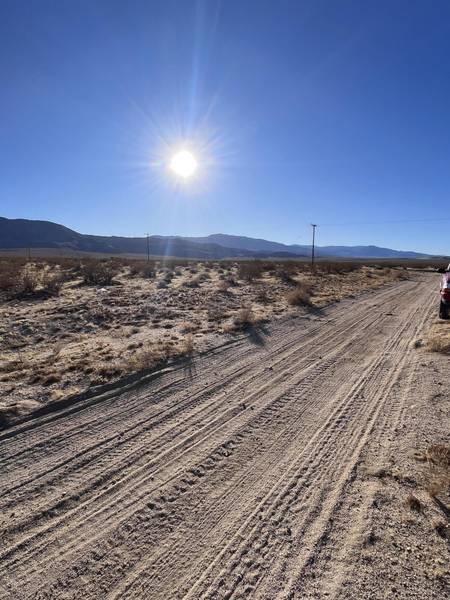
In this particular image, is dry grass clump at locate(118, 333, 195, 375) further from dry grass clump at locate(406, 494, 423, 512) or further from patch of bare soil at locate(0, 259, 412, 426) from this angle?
dry grass clump at locate(406, 494, 423, 512)

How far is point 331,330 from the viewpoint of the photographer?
1030cm

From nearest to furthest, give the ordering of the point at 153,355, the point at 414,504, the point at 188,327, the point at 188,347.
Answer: the point at 414,504 < the point at 153,355 < the point at 188,347 < the point at 188,327

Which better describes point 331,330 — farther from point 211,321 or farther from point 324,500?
point 324,500

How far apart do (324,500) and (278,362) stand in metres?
4.16

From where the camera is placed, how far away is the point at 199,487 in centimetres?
362

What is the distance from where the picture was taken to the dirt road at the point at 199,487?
8.64 feet

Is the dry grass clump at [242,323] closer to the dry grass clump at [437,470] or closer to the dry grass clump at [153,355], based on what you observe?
the dry grass clump at [153,355]

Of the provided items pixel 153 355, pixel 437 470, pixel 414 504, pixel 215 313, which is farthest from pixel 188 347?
pixel 414 504

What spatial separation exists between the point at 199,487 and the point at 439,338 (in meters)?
7.64

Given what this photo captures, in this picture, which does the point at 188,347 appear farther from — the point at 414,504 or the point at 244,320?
the point at 414,504

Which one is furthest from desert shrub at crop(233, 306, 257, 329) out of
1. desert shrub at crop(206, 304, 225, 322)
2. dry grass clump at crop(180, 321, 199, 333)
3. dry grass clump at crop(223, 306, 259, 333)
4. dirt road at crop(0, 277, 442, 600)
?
dirt road at crop(0, 277, 442, 600)

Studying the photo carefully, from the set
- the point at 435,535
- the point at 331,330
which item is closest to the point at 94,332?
the point at 331,330

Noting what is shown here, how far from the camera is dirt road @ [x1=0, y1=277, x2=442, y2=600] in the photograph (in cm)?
263

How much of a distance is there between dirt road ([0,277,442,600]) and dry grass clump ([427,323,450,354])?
1716 millimetres
